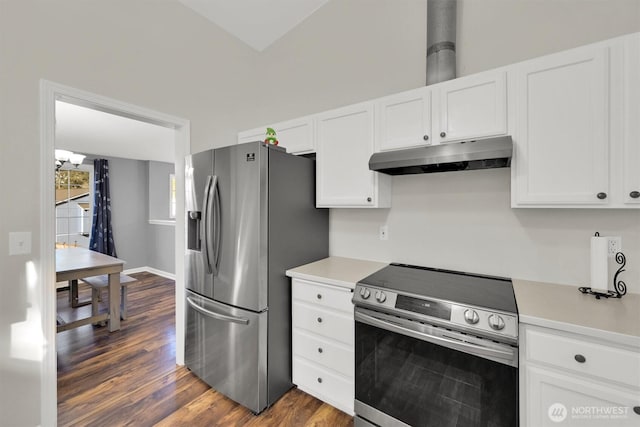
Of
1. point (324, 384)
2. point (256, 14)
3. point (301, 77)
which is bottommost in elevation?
point (324, 384)

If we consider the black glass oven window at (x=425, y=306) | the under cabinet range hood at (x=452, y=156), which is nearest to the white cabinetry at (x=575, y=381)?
the black glass oven window at (x=425, y=306)

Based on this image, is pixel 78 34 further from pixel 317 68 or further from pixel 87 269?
pixel 87 269

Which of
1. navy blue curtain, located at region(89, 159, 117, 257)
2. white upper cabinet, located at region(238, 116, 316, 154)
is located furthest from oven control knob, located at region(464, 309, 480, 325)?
navy blue curtain, located at region(89, 159, 117, 257)

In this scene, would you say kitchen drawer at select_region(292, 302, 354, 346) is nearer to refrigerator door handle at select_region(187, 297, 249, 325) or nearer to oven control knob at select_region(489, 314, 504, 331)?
refrigerator door handle at select_region(187, 297, 249, 325)

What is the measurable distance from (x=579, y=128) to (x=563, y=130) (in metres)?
0.06

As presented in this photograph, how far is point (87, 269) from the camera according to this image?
2881 mm

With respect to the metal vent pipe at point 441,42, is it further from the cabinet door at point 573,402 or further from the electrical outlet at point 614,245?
the cabinet door at point 573,402

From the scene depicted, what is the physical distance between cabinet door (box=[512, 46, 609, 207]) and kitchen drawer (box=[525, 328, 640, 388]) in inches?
26.7

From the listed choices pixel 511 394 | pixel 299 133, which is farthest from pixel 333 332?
pixel 299 133

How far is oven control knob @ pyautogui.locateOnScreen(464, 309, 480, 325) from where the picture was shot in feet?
4.04

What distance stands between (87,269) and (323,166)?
9.25ft

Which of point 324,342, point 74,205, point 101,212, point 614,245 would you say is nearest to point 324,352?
point 324,342

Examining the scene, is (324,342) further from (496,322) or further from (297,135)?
(297,135)

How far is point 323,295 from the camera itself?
1.81 metres
